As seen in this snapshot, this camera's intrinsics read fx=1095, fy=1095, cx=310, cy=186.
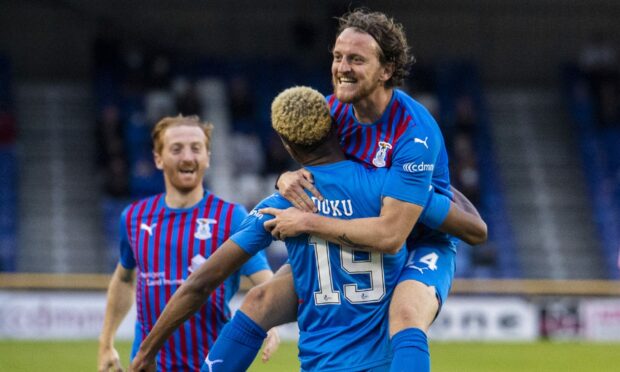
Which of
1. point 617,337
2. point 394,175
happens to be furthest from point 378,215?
point 617,337

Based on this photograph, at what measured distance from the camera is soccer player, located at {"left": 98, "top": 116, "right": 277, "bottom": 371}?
213 inches

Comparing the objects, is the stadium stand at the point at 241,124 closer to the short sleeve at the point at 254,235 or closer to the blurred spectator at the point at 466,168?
the blurred spectator at the point at 466,168

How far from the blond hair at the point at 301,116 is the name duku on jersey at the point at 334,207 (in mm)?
253

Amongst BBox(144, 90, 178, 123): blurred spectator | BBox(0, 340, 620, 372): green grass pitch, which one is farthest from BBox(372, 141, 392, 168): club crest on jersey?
BBox(144, 90, 178, 123): blurred spectator

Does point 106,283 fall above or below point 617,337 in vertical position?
above

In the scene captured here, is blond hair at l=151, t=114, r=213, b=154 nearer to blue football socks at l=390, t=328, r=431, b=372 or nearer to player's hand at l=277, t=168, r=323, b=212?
player's hand at l=277, t=168, r=323, b=212

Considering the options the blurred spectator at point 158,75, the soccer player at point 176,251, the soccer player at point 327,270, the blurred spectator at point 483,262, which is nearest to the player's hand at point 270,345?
the soccer player at point 176,251

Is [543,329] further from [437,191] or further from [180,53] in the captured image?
[437,191]

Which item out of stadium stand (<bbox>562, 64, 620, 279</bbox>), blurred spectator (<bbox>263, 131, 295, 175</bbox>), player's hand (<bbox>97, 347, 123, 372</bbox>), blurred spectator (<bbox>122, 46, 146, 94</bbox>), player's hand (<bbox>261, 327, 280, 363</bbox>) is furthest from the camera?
blurred spectator (<bbox>122, 46, 146, 94</bbox>)

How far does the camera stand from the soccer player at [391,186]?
14.1 feet

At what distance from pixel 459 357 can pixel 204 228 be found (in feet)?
23.1

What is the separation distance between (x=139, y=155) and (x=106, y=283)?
322 cm

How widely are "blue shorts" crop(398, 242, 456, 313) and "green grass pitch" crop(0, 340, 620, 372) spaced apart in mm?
6087

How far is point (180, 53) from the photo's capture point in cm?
1841
